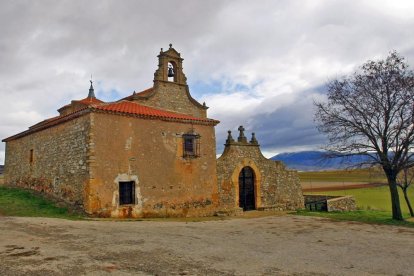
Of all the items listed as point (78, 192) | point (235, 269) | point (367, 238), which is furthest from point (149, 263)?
point (78, 192)

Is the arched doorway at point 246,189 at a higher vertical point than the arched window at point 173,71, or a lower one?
lower

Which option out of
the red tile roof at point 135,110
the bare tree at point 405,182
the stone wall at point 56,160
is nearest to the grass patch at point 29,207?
the stone wall at point 56,160

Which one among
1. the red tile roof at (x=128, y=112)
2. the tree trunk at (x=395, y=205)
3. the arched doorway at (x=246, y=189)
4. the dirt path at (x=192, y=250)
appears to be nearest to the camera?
the dirt path at (x=192, y=250)

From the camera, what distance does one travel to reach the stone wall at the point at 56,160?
14.9 m

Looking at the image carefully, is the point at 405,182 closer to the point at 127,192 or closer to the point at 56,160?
the point at 127,192

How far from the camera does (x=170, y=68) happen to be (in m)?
19.7

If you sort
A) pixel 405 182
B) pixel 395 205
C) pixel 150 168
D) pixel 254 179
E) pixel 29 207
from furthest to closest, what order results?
pixel 405 182 < pixel 254 179 < pixel 395 205 < pixel 150 168 < pixel 29 207

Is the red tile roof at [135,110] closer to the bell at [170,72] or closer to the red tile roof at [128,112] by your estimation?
the red tile roof at [128,112]

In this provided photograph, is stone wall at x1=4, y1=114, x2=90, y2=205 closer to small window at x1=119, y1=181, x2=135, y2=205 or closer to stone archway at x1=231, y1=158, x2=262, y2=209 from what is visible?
small window at x1=119, y1=181, x2=135, y2=205

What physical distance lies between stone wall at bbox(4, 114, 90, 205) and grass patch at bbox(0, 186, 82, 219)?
54 cm

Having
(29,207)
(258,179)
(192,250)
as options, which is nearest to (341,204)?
(258,179)

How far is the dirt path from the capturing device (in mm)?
6586

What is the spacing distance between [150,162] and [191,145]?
8.57 ft

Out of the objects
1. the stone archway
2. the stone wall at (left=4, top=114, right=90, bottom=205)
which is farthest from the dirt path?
the stone archway
